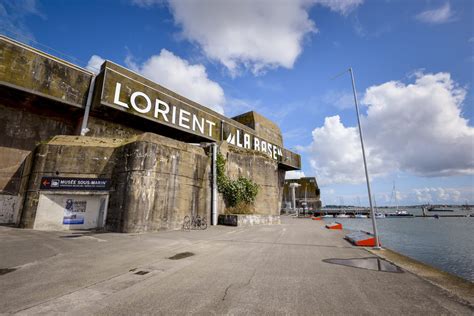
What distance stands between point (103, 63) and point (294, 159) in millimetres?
43361

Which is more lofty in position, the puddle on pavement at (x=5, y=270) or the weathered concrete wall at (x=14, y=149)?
the weathered concrete wall at (x=14, y=149)

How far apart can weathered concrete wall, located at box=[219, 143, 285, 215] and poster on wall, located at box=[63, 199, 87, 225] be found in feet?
49.3

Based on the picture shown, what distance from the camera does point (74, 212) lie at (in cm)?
1762

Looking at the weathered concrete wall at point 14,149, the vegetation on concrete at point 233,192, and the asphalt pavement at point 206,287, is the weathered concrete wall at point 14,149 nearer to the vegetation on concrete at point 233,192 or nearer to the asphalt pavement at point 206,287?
the asphalt pavement at point 206,287

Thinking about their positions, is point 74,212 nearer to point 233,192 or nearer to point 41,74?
point 41,74

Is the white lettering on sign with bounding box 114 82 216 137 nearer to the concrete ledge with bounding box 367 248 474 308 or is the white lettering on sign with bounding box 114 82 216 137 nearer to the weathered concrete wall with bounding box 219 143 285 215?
the weathered concrete wall with bounding box 219 143 285 215

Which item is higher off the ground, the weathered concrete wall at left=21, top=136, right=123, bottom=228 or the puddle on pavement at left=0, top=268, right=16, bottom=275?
the weathered concrete wall at left=21, top=136, right=123, bottom=228

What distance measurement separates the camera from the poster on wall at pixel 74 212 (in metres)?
17.4

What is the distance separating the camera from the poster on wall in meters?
17.4

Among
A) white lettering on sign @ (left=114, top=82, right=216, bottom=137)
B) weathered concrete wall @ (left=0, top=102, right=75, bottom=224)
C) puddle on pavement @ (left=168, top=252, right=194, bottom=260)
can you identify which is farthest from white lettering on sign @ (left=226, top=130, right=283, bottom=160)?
puddle on pavement @ (left=168, top=252, right=194, bottom=260)

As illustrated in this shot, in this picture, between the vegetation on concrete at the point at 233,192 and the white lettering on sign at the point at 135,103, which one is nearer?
the white lettering on sign at the point at 135,103

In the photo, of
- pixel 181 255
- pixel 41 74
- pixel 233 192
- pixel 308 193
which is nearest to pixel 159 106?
pixel 41 74

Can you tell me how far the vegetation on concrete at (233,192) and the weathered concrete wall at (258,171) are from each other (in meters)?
1.38

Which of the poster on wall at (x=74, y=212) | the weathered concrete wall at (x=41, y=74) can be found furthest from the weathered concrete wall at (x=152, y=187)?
the weathered concrete wall at (x=41, y=74)
